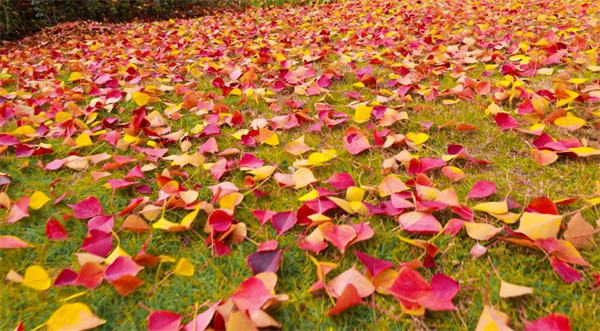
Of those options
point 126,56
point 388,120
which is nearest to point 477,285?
point 388,120

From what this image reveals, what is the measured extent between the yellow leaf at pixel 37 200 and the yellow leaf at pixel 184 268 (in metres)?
0.73

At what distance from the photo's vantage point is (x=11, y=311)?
44.1 inches

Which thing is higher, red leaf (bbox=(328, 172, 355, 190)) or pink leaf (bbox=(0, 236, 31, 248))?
red leaf (bbox=(328, 172, 355, 190))

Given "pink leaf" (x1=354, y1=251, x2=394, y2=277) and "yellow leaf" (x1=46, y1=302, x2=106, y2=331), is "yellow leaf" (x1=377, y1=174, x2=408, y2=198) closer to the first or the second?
"pink leaf" (x1=354, y1=251, x2=394, y2=277)

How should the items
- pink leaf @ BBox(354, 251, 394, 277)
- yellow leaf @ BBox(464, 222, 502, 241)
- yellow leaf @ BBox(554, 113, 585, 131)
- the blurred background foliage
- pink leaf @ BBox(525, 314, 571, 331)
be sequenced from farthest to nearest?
the blurred background foliage, yellow leaf @ BBox(554, 113, 585, 131), yellow leaf @ BBox(464, 222, 502, 241), pink leaf @ BBox(354, 251, 394, 277), pink leaf @ BBox(525, 314, 571, 331)

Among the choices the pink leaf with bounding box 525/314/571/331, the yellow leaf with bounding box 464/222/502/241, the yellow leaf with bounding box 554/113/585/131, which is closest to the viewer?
the pink leaf with bounding box 525/314/571/331

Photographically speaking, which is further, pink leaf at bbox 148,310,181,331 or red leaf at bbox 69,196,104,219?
red leaf at bbox 69,196,104,219

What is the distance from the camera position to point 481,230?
48.8 inches

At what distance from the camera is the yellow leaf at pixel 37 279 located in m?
1.18

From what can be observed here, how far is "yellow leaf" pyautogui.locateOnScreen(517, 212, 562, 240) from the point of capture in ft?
3.76

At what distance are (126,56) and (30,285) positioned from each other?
123 inches

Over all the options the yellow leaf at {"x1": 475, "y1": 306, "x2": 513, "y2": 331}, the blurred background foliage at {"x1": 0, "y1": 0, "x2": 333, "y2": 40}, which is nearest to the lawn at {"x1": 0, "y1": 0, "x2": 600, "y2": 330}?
the yellow leaf at {"x1": 475, "y1": 306, "x2": 513, "y2": 331}

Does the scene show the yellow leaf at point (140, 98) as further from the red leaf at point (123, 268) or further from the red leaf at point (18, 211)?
the red leaf at point (123, 268)

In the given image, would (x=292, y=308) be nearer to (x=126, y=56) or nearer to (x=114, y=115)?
(x=114, y=115)
